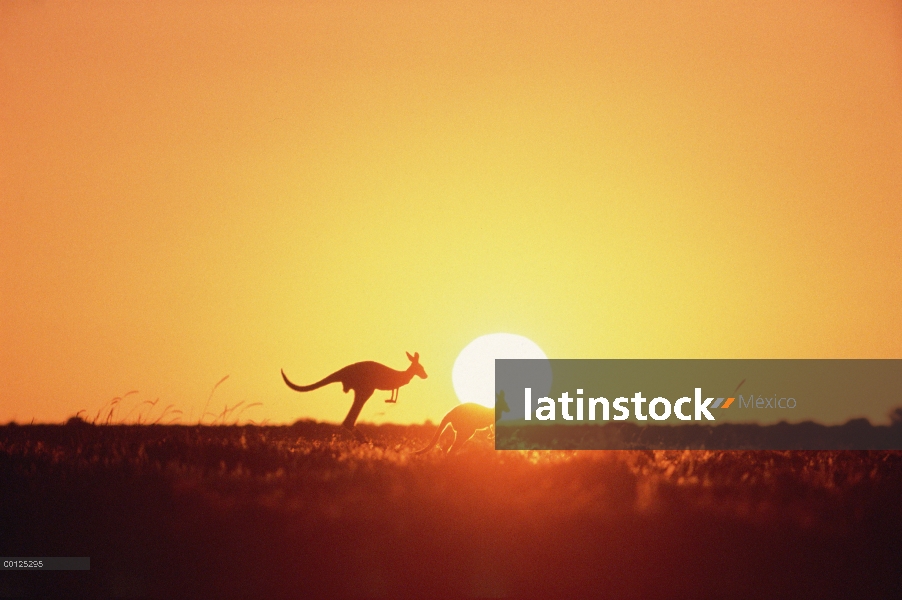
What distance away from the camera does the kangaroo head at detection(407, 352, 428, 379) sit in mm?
15789

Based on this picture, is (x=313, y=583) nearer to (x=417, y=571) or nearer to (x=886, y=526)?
(x=417, y=571)

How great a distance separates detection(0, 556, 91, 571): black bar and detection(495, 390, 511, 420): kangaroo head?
6.38 m

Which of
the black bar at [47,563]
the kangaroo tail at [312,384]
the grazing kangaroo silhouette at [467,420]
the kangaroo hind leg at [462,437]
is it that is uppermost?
the kangaroo tail at [312,384]

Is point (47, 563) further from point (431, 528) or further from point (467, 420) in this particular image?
point (467, 420)

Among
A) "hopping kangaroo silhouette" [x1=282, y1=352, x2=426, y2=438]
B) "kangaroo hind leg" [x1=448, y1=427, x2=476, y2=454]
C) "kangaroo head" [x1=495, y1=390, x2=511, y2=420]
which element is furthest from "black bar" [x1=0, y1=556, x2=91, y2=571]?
"hopping kangaroo silhouette" [x1=282, y1=352, x2=426, y2=438]

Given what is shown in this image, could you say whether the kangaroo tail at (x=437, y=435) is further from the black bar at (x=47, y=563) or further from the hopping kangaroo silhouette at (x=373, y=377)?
the black bar at (x=47, y=563)

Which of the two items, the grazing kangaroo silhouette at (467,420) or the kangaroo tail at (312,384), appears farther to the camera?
the kangaroo tail at (312,384)

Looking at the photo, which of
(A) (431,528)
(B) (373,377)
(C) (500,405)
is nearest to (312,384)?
(B) (373,377)

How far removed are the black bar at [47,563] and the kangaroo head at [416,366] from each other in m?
8.41

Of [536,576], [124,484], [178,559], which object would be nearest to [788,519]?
[536,576]

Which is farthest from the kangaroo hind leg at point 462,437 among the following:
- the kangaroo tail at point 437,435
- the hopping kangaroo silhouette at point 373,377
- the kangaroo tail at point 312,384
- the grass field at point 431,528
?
the kangaroo tail at point 312,384

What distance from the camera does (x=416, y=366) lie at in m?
15.9

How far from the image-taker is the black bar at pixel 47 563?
770 centimetres

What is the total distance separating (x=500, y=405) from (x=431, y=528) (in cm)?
494
